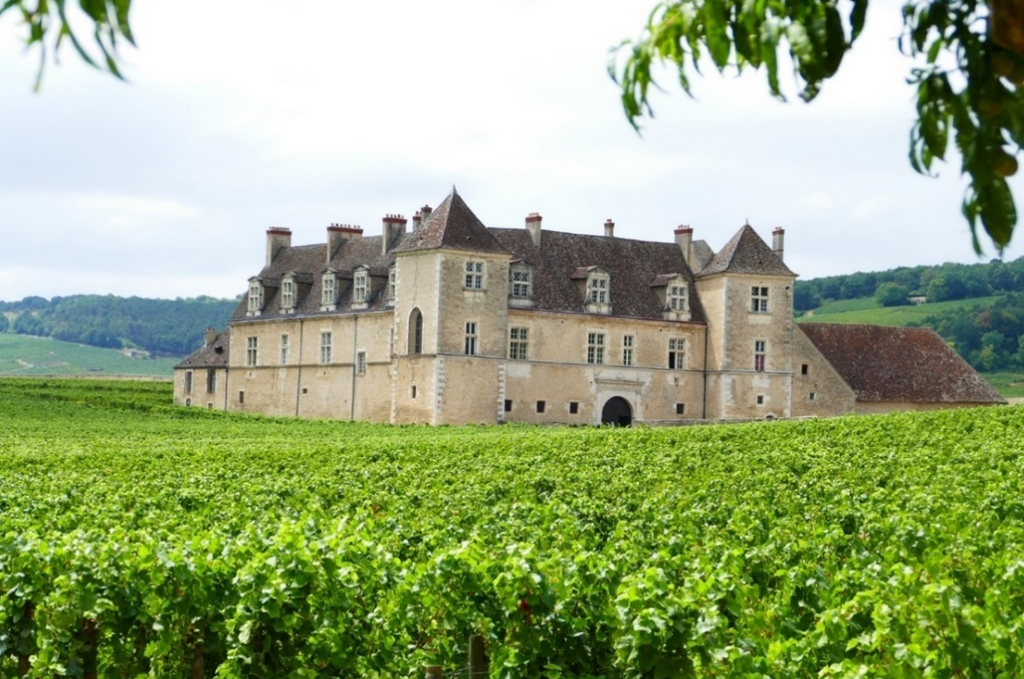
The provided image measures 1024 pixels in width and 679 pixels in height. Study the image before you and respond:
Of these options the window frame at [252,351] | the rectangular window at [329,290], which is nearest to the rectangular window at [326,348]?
the rectangular window at [329,290]

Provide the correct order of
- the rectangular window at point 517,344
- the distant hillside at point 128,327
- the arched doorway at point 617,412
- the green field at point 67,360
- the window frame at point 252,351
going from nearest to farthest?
the rectangular window at point 517,344
the arched doorway at point 617,412
the window frame at point 252,351
the green field at point 67,360
the distant hillside at point 128,327

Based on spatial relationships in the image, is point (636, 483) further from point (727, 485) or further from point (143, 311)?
point (143, 311)

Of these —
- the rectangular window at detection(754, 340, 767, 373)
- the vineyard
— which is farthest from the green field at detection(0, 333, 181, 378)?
the vineyard

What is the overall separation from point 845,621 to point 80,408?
5488cm

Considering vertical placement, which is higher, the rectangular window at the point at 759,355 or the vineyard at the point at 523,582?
the rectangular window at the point at 759,355

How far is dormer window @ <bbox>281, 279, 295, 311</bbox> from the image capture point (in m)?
62.4

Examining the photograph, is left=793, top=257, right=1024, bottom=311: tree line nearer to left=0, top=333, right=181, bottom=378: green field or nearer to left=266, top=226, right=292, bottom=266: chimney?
left=266, top=226, right=292, bottom=266: chimney

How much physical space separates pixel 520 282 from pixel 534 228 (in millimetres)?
3593

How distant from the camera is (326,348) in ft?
196

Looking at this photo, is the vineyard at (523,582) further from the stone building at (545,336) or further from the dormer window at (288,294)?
the dormer window at (288,294)

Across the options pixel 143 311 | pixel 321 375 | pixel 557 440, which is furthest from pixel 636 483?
pixel 143 311

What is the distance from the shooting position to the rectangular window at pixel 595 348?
56.0 meters

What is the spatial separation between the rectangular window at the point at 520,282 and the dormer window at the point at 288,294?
39.9ft

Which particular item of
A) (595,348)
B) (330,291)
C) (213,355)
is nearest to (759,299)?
(595,348)
